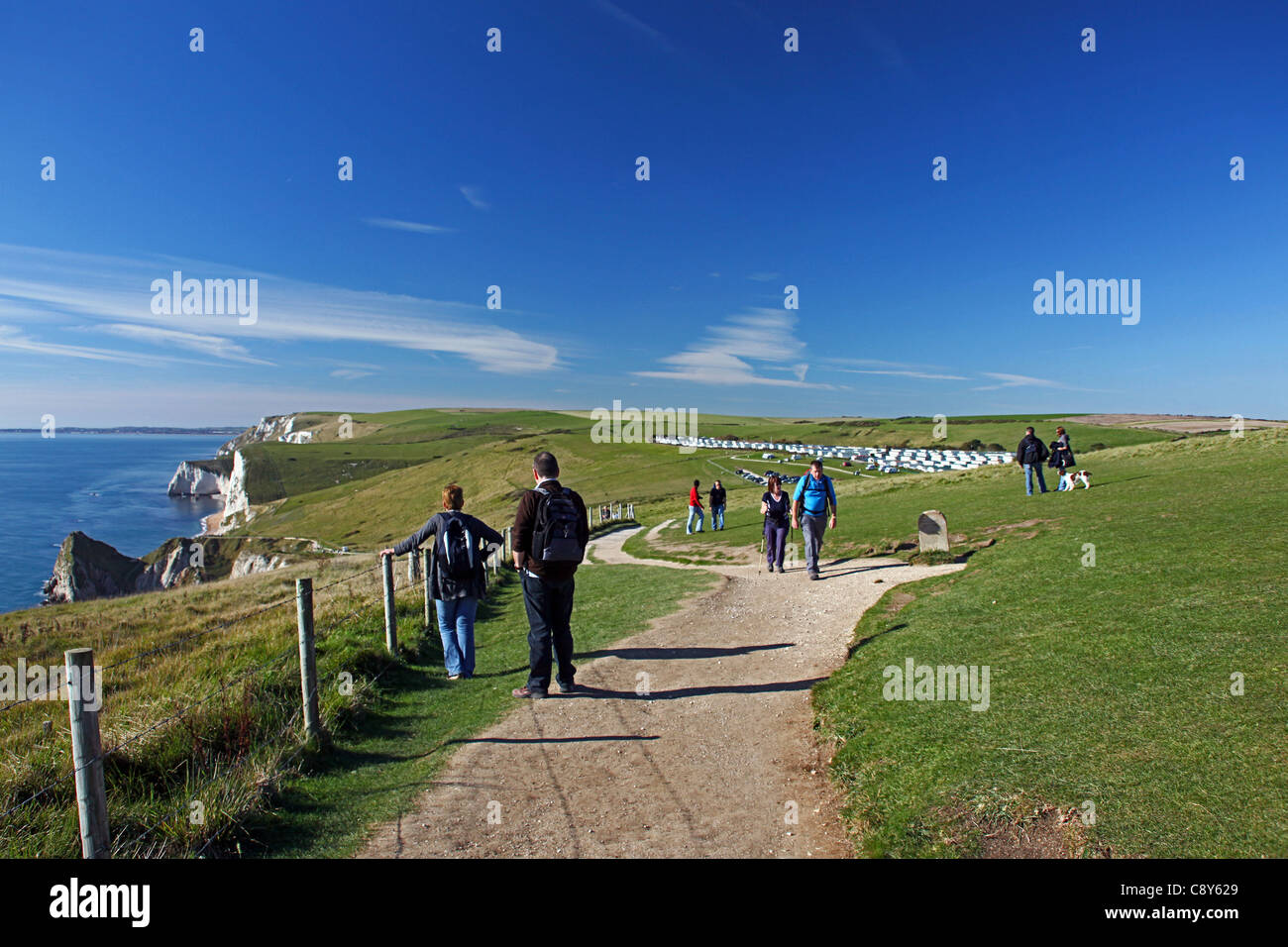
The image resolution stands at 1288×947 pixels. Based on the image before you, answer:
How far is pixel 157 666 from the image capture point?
10.9 metres

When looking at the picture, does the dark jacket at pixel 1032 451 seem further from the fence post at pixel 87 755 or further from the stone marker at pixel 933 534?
the fence post at pixel 87 755

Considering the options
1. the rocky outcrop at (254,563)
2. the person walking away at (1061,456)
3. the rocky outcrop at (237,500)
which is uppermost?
the person walking away at (1061,456)

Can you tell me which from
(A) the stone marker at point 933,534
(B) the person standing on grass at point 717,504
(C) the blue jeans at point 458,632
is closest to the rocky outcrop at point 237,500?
(B) the person standing on grass at point 717,504

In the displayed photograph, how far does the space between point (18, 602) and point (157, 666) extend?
6460 cm

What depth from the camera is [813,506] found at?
46.1 ft

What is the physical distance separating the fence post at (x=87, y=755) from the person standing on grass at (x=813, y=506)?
11.7 meters

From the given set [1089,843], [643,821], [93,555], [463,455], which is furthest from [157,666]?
[463,455]

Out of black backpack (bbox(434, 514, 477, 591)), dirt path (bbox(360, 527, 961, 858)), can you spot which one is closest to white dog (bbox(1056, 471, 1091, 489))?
dirt path (bbox(360, 527, 961, 858))

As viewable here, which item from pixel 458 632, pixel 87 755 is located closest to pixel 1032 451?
pixel 458 632

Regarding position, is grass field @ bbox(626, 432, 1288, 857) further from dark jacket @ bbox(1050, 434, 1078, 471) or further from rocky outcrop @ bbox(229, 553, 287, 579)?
rocky outcrop @ bbox(229, 553, 287, 579)

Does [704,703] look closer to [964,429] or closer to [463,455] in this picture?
[463,455]

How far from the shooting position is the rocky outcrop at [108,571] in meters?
61.2

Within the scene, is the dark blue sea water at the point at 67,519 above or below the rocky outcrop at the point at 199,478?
below

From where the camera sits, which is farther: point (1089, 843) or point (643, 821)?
point (643, 821)
